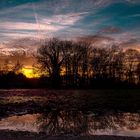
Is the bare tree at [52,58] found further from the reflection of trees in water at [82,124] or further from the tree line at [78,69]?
the reflection of trees in water at [82,124]

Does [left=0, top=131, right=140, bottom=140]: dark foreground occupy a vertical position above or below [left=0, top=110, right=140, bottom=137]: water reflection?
above

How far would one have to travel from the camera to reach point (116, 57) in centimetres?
12000

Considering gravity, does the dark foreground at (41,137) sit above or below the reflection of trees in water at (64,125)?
above

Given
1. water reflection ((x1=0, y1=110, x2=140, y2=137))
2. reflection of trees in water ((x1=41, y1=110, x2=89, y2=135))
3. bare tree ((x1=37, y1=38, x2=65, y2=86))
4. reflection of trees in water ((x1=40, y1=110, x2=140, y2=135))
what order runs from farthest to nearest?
bare tree ((x1=37, y1=38, x2=65, y2=86)) → reflection of trees in water ((x1=40, y1=110, x2=140, y2=135)) → reflection of trees in water ((x1=41, y1=110, x2=89, y2=135)) → water reflection ((x1=0, y1=110, x2=140, y2=137))

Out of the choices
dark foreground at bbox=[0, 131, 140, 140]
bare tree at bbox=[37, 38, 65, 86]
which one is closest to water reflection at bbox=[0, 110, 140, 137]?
dark foreground at bbox=[0, 131, 140, 140]

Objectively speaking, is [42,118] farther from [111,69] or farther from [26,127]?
[111,69]

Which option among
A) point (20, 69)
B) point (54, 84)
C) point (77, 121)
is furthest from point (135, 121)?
point (20, 69)

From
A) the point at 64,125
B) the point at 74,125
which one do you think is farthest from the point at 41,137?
the point at 74,125

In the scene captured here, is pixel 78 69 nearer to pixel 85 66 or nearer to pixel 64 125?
pixel 85 66

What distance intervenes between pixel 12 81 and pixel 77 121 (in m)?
92.4

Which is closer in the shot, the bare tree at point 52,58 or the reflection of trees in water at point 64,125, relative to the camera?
the reflection of trees in water at point 64,125

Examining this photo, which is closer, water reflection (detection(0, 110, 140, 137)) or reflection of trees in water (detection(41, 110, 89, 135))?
water reflection (detection(0, 110, 140, 137))

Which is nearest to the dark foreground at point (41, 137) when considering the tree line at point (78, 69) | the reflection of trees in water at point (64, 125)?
the reflection of trees in water at point (64, 125)

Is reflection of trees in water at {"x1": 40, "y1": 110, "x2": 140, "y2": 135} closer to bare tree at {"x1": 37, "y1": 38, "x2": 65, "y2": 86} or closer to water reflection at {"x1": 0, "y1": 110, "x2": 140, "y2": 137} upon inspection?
water reflection at {"x1": 0, "y1": 110, "x2": 140, "y2": 137}
